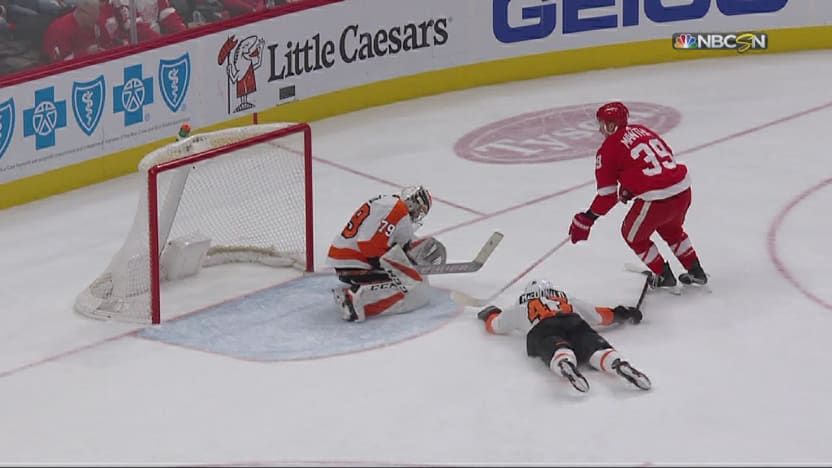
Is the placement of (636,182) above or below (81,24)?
below

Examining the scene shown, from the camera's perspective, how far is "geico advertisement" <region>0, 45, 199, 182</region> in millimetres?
10109

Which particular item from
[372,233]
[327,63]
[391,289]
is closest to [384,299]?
[391,289]

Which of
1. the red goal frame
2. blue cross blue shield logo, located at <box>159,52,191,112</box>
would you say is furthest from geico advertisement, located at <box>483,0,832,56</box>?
the red goal frame

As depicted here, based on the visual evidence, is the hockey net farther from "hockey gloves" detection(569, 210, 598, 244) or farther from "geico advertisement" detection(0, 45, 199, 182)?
"geico advertisement" detection(0, 45, 199, 182)

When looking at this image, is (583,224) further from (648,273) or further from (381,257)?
(381,257)

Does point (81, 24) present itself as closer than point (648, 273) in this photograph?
No

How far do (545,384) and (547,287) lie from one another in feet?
1.79

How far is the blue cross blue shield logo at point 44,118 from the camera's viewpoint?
1012 cm

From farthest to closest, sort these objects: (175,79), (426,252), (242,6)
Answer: (242,6) → (175,79) → (426,252)

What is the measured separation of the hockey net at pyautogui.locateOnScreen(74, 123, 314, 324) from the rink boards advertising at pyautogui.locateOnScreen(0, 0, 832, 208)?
1.84 m

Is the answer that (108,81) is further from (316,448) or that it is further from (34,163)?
(316,448)

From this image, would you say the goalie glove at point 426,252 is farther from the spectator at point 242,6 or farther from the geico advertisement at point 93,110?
the spectator at point 242,6

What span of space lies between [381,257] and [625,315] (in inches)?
50.7

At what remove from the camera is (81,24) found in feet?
33.7
